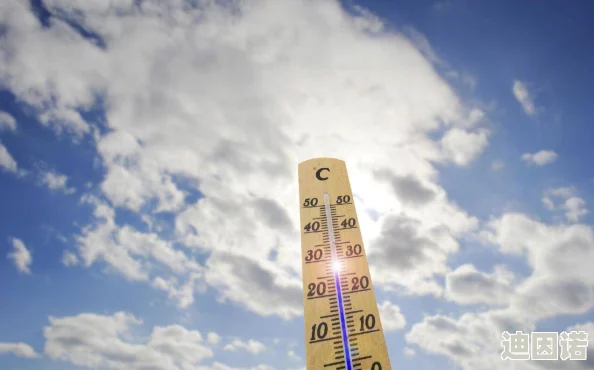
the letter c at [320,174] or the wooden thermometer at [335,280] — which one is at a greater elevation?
the letter c at [320,174]

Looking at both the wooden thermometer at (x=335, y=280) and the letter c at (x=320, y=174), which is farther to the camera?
the letter c at (x=320, y=174)

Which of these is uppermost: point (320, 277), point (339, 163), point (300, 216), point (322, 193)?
point (339, 163)

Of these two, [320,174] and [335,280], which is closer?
[335,280]

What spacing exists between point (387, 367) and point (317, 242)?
2488 mm

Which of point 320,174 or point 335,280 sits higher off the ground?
point 320,174

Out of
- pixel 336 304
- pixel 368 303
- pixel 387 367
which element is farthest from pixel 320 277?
pixel 387 367

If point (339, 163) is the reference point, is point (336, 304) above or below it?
below

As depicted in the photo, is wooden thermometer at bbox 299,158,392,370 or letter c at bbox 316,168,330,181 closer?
wooden thermometer at bbox 299,158,392,370

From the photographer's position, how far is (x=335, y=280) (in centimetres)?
596

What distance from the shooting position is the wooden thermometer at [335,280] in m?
5.23

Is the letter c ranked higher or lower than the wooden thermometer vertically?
higher

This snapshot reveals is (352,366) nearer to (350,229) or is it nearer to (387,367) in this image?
(387,367)

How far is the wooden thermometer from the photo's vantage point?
523 centimetres

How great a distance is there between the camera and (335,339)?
5320 mm
